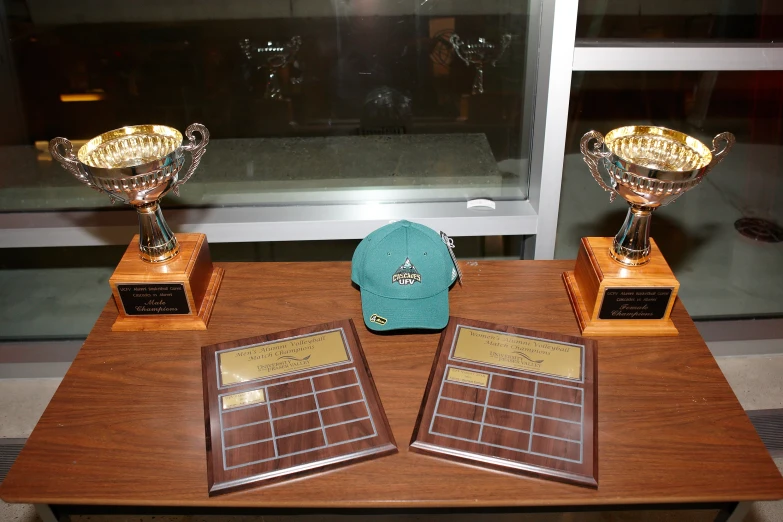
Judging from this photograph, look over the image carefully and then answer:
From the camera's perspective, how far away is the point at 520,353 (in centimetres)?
99

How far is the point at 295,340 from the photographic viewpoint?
3.35 feet

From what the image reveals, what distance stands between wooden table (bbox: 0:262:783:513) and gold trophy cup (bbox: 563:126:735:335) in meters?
0.04

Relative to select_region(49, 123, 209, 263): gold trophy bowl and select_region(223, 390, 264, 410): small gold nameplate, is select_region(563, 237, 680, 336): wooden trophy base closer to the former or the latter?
select_region(223, 390, 264, 410): small gold nameplate

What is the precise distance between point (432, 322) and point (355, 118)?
829mm

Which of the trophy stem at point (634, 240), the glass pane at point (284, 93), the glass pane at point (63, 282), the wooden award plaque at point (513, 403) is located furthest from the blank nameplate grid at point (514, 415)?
the glass pane at point (63, 282)

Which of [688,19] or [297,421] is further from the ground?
[688,19]

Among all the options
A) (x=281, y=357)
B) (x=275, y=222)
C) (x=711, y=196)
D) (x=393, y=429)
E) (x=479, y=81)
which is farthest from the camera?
(x=711, y=196)

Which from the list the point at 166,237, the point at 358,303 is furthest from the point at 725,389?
the point at 166,237

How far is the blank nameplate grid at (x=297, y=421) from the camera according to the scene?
2.77ft

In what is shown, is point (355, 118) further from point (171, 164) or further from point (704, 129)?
point (704, 129)

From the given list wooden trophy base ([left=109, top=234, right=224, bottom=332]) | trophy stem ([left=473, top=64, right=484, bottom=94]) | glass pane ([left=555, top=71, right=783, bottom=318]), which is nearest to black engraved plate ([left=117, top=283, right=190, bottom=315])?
wooden trophy base ([left=109, top=234, right=224, bottom=332])

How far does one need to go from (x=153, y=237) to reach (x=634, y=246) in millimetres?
836

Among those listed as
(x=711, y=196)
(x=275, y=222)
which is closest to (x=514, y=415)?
(x=275, y=222)

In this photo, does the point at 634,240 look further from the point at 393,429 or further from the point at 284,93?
the point at 284,93
